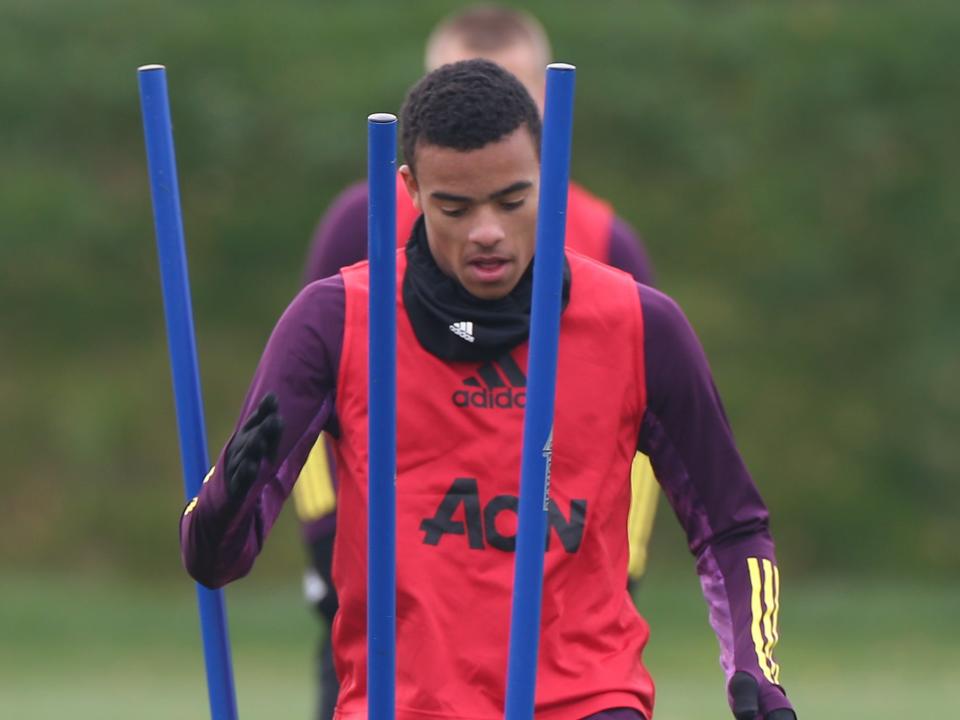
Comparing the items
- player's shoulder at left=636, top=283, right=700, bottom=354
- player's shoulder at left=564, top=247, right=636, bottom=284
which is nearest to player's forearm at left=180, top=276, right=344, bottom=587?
player's shoulder at left=564, top=247, right=636, bottom=284

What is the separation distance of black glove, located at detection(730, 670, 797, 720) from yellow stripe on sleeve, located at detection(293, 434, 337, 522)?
2.31 metres

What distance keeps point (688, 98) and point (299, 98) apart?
3.27 metres

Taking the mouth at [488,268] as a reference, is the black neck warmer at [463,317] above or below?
below

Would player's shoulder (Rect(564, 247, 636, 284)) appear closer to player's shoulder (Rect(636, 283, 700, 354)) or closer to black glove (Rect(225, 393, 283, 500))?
player's shoulder (Rect(636, 283, 700, 354))

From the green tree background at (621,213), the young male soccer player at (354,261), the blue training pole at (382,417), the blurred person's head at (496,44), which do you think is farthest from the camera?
the green tree background at (621,213)

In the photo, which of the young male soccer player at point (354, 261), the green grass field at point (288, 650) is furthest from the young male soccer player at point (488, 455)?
the green grass field at point (288, 650)

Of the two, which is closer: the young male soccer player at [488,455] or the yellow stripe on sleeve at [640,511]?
the young male soccer player at [488,455]

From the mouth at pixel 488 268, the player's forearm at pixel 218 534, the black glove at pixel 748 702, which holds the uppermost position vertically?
the mouth at pixel 488 268

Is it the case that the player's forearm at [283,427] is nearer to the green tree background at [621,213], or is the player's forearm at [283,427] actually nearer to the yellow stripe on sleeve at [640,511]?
the yellow stripe on sleeve at [640,511]

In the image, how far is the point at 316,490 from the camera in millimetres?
5578

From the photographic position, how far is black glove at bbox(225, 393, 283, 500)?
322 cm

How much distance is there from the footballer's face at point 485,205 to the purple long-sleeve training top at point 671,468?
0.26 metres

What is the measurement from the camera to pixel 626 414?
3543 mm

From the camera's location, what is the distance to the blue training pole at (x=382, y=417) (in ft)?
9.68
